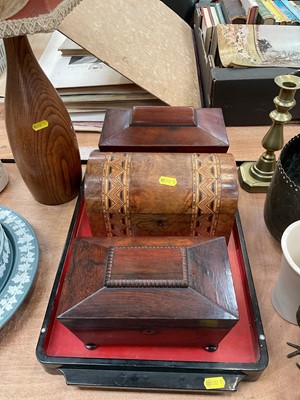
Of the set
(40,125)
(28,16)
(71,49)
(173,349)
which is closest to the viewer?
(28,16)

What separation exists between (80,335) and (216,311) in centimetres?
21

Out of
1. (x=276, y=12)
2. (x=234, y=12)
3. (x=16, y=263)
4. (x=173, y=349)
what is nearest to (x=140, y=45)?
(x=234, y=12)

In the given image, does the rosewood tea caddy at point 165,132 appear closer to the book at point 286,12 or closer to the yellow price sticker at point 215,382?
the yellow price sticker at point 215,382

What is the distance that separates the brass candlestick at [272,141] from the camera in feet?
2.26

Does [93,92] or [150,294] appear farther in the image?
[93,92]

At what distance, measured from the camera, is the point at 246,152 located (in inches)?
37.1

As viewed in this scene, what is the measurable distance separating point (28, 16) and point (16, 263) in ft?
1.35

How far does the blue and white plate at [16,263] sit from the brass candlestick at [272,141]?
19.6 inches

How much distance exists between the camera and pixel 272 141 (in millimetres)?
755

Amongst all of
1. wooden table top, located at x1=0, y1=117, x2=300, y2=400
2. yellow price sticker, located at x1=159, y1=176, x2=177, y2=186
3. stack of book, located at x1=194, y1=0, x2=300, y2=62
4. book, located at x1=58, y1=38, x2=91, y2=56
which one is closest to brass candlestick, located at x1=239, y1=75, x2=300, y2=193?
wooden table top, located at x1=0, y1=117, x2=300, y2=400

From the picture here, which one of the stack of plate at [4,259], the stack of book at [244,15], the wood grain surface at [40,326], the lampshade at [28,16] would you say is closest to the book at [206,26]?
the stack of book at [244,15]

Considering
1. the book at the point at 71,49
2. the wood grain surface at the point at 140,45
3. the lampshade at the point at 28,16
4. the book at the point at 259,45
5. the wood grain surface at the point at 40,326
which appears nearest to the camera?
the lampshade at the point at 28,16

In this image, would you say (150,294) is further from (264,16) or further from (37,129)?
(264,16)

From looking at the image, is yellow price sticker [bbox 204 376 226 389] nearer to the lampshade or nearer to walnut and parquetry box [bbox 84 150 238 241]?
walnut and parquetry box [bbox 84 150 238 241]
